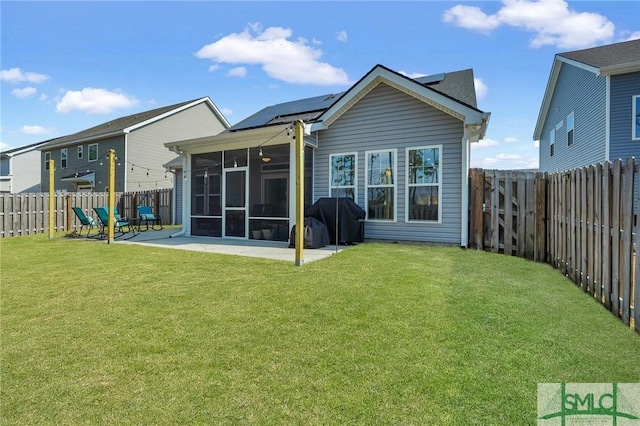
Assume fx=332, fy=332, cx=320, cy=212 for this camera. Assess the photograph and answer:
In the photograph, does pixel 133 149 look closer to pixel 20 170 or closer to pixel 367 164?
pixel 20 170

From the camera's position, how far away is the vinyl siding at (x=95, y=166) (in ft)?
64.3

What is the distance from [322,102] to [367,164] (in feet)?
16.0

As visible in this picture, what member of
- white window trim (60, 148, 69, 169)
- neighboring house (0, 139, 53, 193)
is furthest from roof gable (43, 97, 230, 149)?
neighboring house (0, 139, 53, 193)

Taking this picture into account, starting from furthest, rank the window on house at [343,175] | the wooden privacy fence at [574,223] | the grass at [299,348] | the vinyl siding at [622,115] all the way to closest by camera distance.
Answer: the vinyl siding at [622,115] < the window on house at [343,175] < the wooden privacy fence at [574,223] < the grass at [299,348]

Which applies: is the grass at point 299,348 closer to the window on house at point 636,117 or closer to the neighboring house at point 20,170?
the window on house at point 636,117

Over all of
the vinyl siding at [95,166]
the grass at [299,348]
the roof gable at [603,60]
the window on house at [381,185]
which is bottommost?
the grass at [299,348]

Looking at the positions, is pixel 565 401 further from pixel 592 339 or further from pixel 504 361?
pixel 592 339

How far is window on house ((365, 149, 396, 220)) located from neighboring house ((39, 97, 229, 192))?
14.8 m

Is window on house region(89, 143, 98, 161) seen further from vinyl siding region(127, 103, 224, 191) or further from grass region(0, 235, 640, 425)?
grass region(0, 235, 640, 425)

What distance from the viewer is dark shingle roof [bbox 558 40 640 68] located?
10.5 m

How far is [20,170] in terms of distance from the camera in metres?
26.8

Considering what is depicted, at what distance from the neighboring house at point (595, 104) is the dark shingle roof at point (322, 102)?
4.25 meters

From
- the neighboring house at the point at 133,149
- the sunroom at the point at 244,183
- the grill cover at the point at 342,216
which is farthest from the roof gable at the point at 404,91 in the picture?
the neighboring house at the point at 133,149

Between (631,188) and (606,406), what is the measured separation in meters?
2.34
